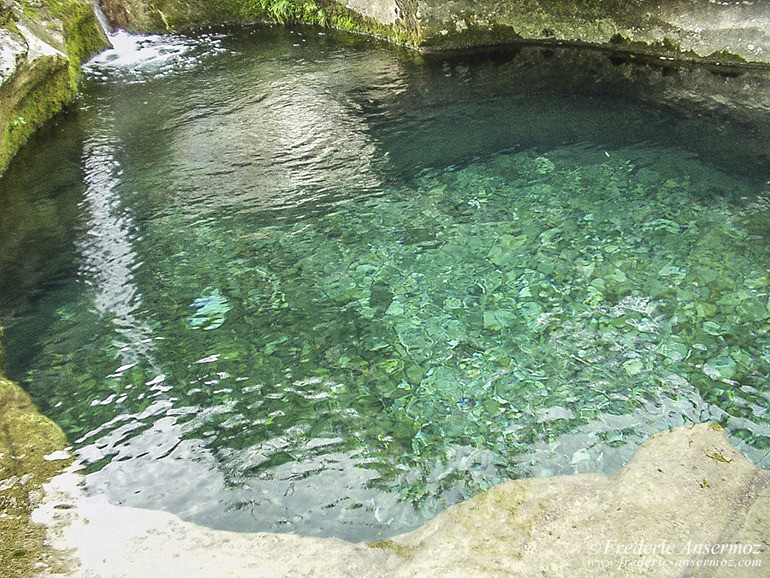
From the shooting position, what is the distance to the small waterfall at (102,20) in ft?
38.2

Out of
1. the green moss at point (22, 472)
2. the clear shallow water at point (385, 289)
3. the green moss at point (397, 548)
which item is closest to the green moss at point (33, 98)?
the clear shallow water at point (385, 289)

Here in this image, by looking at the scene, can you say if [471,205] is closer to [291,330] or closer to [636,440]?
[291,330]

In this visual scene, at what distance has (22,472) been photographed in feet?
11.3

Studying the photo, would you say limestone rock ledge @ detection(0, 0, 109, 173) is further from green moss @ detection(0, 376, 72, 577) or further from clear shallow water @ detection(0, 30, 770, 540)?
green moss @ detection(0, 376, 72, 577)

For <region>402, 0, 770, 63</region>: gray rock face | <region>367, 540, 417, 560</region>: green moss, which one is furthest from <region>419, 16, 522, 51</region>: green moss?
<region>367, 540, 417, 560</region>: green moss

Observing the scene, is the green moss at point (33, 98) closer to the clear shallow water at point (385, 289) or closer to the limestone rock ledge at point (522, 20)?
the clear shallow water at point (385, 289)

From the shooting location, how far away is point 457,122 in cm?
758

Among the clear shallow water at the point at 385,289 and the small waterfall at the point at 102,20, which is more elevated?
the small waterfall at the point at 102,20

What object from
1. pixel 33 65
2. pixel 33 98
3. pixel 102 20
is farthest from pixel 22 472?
pixel 102 20

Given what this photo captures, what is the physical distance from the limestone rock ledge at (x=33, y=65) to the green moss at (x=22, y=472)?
4.48 metres

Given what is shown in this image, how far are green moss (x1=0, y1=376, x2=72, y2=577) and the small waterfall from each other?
32.3 feet

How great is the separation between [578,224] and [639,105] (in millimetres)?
3215

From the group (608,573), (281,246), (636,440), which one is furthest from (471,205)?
(608,573)

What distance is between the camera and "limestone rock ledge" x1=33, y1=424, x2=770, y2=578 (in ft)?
8.72
